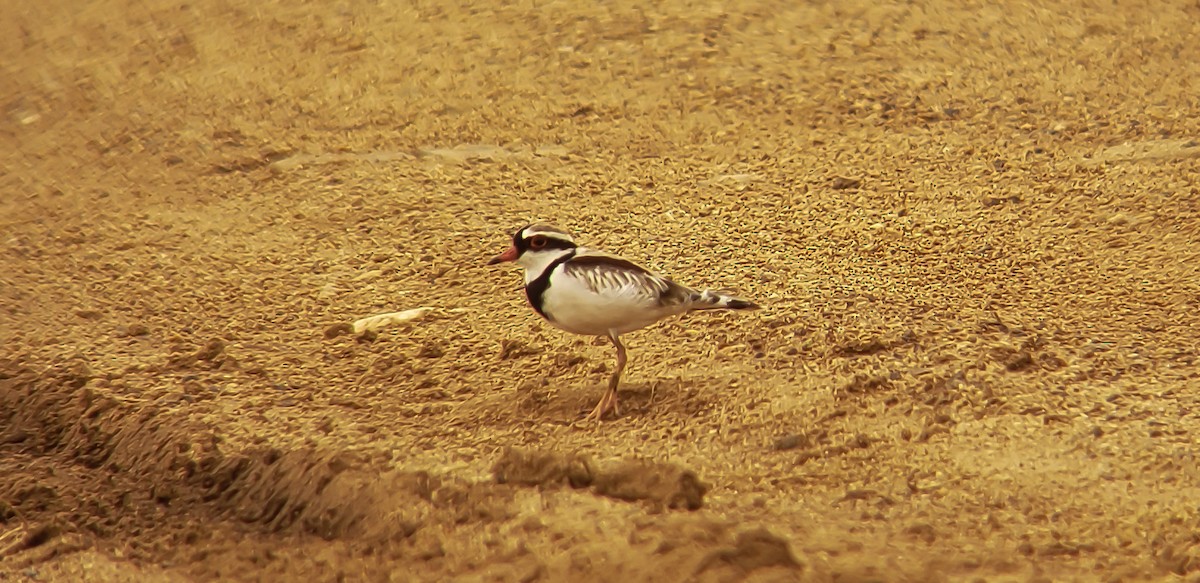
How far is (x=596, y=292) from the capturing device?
14.2ft

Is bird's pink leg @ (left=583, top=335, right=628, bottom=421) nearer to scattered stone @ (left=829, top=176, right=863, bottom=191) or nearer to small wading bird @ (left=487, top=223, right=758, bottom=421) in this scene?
small wading bird @ (left=487, top=223, right=758, bottom=421)

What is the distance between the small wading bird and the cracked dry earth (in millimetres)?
311

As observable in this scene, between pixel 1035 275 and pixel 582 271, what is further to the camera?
pixel 1035 275

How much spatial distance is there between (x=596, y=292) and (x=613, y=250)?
5.33ft

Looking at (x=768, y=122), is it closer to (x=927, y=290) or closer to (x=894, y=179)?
(x=894, y=179)

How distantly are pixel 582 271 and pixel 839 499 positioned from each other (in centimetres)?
105

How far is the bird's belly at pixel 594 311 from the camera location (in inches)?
171

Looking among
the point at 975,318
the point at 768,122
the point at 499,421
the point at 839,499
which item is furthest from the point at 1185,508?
the point at 768,122

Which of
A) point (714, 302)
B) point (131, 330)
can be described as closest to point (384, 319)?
point (131, 330)

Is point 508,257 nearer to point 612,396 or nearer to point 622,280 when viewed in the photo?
point 622,280

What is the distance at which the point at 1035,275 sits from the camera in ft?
18.0

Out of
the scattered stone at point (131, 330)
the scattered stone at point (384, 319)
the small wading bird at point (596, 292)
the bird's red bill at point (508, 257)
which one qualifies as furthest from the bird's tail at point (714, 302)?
the scattered stone at point (131, 330)

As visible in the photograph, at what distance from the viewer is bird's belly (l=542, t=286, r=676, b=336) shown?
434 cm

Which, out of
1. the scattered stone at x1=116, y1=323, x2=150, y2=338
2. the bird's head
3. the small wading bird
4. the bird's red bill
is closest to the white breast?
the small wading bird
